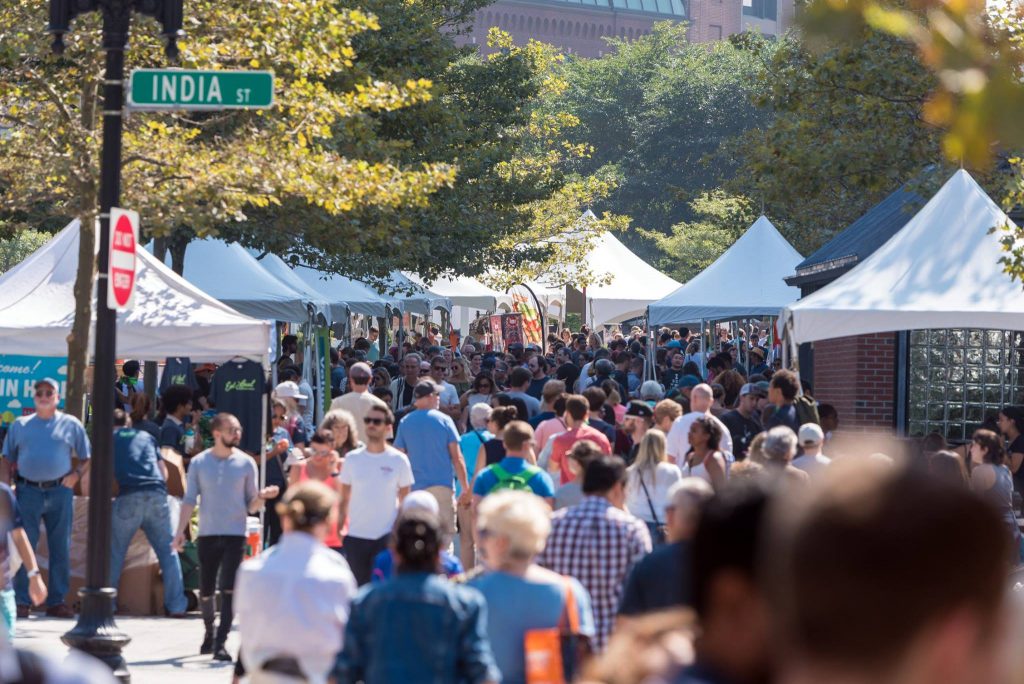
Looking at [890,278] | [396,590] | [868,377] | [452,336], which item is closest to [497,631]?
[396,590]

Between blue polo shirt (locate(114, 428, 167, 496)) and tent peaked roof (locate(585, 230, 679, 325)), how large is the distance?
3057 cm

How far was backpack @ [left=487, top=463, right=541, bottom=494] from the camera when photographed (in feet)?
32.2

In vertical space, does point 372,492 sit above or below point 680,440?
below

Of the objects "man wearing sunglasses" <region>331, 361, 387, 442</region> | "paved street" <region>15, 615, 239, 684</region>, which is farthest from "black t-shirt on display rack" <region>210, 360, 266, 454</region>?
"paved street" <region>15, 615, 239, 684</region>

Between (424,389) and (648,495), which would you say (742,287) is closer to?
(424,389)

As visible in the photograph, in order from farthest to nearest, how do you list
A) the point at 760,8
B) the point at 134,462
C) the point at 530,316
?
the point at 760,8 < the point at 530,316 < the point at 134,462

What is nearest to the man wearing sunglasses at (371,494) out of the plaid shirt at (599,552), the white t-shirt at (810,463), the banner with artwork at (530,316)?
the white t-shirt at (810,463)

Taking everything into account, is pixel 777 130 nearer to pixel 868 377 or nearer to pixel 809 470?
pixel 868 377

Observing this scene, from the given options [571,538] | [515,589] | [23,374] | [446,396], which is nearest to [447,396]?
[446,396]

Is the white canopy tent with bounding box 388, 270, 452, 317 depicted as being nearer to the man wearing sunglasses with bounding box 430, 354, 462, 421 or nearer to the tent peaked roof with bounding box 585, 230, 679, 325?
the tent peaked roof with bounding box 585, 230, 679, 325

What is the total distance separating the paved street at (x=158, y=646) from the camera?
10.3m

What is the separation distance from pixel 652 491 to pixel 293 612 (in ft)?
12.4

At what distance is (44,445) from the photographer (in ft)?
41.1

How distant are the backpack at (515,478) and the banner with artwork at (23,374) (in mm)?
6196
